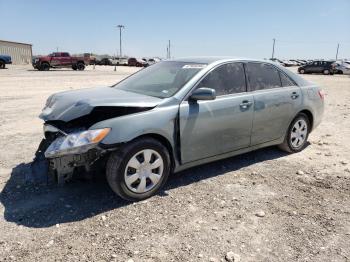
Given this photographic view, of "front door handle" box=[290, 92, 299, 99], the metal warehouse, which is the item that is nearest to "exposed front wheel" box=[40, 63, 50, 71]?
the metal warehouse

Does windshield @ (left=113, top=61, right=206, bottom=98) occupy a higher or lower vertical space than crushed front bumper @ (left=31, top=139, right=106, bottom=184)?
higher

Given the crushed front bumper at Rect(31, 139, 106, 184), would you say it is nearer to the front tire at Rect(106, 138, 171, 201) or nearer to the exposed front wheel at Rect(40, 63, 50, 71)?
the front tire at Rect(106, 138, 171, 201)

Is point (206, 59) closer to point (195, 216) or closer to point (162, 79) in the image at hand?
point (162, 79)

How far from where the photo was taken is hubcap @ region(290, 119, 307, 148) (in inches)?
222

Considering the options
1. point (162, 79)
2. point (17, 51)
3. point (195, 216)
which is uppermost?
point (17, 51)

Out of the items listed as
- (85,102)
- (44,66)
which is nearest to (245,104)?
(85,102)

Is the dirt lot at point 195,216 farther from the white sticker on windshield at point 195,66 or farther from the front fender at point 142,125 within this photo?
the white sticker on windshield at point 195,66

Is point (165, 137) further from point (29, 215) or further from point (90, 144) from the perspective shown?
point (29, 215)

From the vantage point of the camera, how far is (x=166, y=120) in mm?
3875

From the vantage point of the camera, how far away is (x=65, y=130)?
374 centimetres

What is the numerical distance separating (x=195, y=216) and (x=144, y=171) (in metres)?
0.75

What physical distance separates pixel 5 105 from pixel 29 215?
734 cm

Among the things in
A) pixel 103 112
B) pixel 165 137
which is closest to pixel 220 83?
pixel 165 137

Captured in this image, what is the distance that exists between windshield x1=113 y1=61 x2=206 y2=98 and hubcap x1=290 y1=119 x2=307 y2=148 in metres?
2.12
